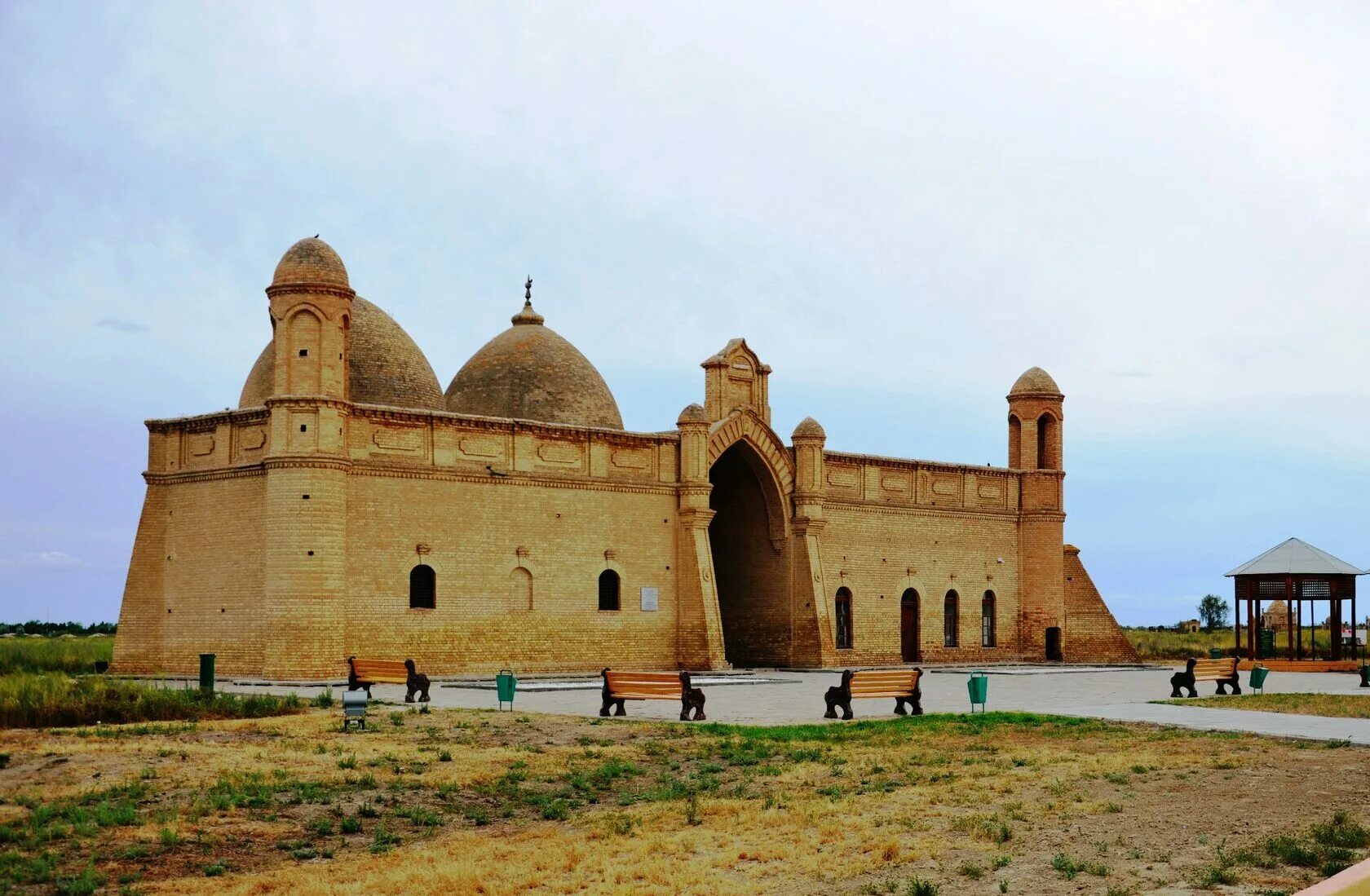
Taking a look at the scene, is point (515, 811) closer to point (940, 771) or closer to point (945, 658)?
point (940, 771)

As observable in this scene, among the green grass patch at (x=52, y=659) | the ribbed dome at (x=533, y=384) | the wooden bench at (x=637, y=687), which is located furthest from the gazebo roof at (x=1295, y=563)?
the green grass patch at (x=52, y=659)

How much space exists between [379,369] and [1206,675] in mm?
20588

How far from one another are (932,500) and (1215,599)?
55.6 metres

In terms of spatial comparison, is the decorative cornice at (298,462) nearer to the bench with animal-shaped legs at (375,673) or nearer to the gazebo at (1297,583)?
the bench with animal-shaped legs at (375,673)

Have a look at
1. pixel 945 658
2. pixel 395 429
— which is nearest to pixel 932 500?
pixel 945 658

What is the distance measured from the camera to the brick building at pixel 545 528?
30.3 meters

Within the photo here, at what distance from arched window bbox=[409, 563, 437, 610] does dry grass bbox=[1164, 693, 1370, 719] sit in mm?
16204

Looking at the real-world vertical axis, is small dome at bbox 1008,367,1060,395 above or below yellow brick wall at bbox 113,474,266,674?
above

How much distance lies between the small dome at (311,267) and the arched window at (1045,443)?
24830 millimetres

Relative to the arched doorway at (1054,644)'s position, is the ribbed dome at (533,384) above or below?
above

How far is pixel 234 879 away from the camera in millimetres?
10328

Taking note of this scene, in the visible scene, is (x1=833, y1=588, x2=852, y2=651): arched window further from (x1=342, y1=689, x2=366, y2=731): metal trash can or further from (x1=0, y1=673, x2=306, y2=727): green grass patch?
(x1=342, y1=689, x2=366, y2=731): metal trash can

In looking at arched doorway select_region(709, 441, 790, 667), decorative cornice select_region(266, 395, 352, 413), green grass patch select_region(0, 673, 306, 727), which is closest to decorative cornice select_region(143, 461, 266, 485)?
decorative cornice select_region(266, 395, 352, 413)

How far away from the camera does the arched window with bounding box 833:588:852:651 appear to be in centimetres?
4053
